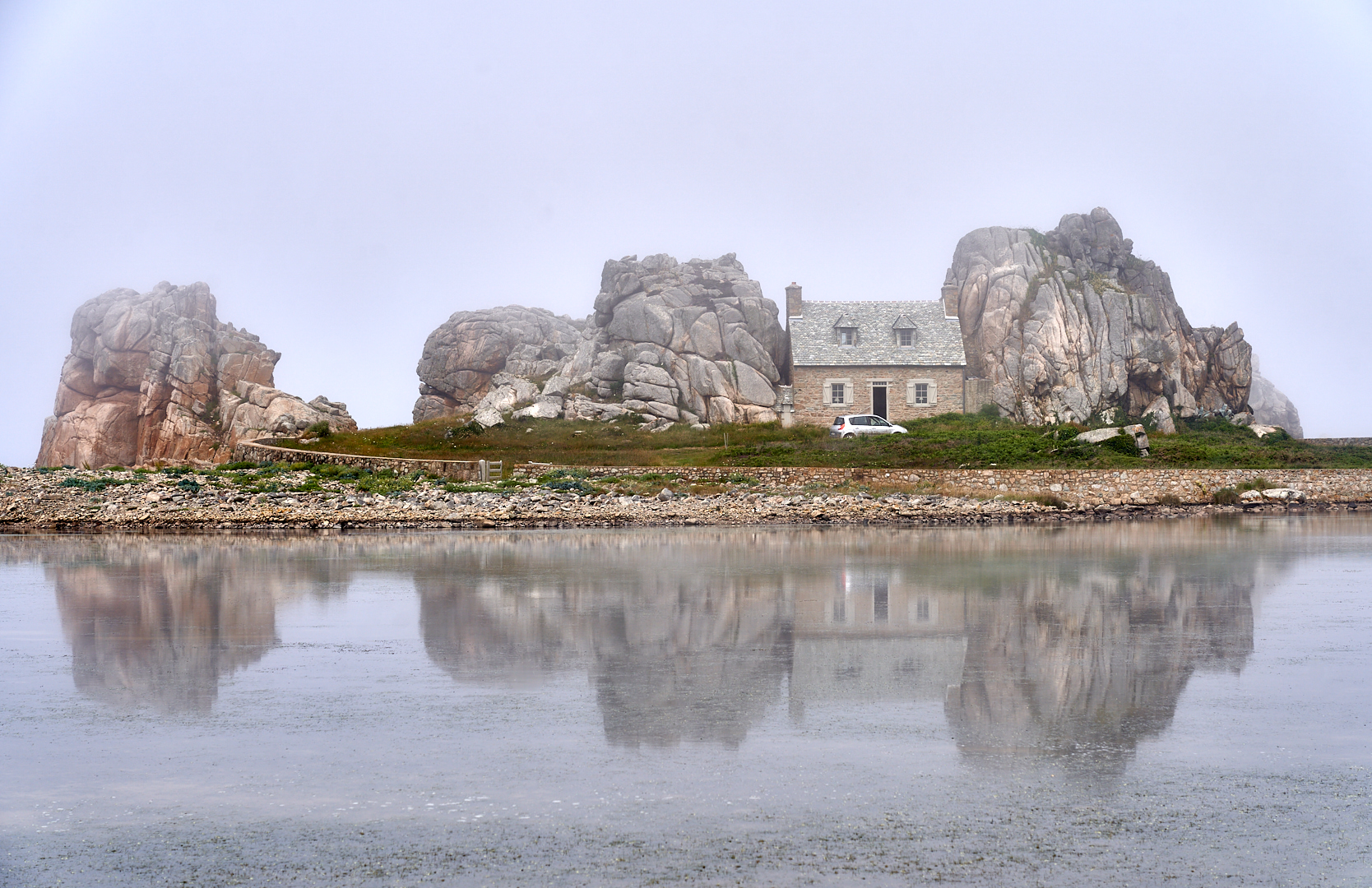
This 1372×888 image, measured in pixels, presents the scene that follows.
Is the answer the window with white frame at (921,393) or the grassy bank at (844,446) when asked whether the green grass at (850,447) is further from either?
the window with white frame at (921,393)

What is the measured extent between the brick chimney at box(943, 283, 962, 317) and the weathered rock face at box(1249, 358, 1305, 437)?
64.8 metres

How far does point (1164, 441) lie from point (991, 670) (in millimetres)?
42302

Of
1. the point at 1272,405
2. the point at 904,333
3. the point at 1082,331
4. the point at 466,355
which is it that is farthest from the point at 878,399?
the point at 1272,405

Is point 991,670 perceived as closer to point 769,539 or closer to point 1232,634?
point 1232,634

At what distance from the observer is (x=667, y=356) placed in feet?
185

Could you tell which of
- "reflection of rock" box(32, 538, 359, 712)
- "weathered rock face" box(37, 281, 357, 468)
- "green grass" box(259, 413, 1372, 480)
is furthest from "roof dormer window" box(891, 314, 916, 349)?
"weathered rock face" box(37, 281, 357, 468)

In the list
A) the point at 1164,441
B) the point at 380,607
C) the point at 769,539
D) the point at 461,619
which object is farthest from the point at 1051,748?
the point at 1164,441

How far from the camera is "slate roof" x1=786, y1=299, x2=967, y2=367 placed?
57.7 m

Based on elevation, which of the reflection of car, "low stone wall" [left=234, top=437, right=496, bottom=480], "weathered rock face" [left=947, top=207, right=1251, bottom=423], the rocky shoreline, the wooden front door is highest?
"weathered rock face" [left=947, top=207, right=1251, bottom=423]

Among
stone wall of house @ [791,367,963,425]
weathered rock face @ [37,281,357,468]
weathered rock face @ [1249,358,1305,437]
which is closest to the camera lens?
stone wall of house @ [791,367,963,425]

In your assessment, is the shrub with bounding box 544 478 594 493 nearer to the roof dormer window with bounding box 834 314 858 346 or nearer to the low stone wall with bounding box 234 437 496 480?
the low stone wall with bounding box 234 437 496 480

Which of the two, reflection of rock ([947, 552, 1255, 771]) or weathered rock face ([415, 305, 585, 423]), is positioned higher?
weathered rock face ([415, 305, 585, 423])

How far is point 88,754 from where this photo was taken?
801 centimetres

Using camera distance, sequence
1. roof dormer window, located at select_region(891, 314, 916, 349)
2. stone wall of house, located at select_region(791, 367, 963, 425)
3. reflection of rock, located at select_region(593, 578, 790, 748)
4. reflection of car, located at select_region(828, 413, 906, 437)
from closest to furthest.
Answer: reflection of rock, located at select_region(593, 578, 790, 748) → reflection of car, located at select_region(828, 413, 906, 437) → stone wall of house, located at select_region(791, 367, 963, 425) → roof dormer window, located at select_region(891, 314, 916, 349)
